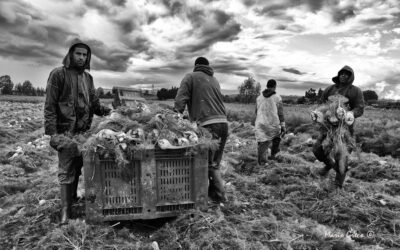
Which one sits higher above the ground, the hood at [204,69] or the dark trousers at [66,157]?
the hood at [204,69]

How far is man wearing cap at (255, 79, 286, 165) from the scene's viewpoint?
24.0 ft

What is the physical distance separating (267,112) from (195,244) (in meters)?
4.75

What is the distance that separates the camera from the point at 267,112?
292 inches

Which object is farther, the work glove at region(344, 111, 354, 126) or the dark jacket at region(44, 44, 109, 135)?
the work glove at region(344, 111, 354, 126)

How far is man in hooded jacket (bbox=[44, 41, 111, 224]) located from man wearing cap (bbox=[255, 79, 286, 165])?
4346mm

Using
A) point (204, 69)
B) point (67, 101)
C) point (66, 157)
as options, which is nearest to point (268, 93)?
point (204, 69)

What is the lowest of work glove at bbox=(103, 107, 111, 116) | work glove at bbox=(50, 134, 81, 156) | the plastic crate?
the plastic crate

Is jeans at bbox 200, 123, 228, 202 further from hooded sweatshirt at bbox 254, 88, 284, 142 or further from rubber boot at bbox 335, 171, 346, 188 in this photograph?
hooded sweatshirt at bbox 254, 88, 284, 142

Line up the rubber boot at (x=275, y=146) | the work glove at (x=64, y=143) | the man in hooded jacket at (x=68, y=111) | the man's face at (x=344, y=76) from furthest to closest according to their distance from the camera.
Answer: the rubber boot at (x=275, y=146) → the man's face at (x=344, y=76) → the man in hooded jacket at (x=68, y=111) → the work glove at (x=64, y=143)

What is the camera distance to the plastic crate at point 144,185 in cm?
345

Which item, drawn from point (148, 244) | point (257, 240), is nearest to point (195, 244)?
point (148, 244)

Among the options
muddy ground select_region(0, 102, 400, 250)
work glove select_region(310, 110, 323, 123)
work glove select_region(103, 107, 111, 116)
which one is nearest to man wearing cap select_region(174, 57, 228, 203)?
muddy ground select_region(0, 102, 400, 250)

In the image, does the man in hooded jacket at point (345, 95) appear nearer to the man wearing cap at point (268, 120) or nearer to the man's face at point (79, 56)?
the man wearing cap at point (268, 120)

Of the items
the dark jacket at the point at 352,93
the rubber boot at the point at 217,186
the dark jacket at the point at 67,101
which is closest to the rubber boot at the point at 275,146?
the dark jacket at the point at 352,93
